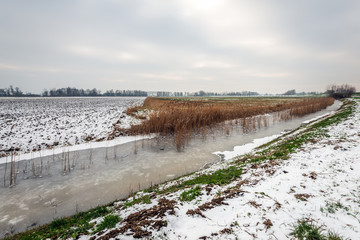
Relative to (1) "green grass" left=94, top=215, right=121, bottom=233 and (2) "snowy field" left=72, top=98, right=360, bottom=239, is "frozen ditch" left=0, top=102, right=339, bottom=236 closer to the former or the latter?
(1) "green grass" left=94, top=215, right=121, bottom=233

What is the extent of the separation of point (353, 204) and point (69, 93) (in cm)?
18054

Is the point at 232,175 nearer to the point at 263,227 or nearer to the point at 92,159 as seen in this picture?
the point at 263,227

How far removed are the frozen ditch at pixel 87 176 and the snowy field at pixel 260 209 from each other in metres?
2.67

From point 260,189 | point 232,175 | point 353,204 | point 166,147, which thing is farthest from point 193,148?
point 353,204

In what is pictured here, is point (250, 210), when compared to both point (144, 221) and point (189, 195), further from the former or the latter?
point (144, 221)

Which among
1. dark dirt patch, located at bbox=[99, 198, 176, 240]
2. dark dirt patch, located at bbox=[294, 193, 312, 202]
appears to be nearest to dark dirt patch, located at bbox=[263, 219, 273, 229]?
dark dirt patch, located at bbox=[294, 193, 312, 202]

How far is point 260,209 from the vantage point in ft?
9.96

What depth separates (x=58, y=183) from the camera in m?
6.61

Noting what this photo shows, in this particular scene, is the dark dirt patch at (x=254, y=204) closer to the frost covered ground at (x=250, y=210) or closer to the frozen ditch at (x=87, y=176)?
the frost covered ground at (x=250, y=210)

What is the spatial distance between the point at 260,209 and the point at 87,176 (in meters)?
7.18

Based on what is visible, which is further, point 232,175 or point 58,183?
point 58,183

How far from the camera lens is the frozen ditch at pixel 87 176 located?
198 inches

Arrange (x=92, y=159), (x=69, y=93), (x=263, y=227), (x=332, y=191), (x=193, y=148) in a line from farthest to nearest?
(x=69, y=93) → (x=193, y=148) → (x=92, y=159) → (x=332, y=191) → (x=263, y=227)

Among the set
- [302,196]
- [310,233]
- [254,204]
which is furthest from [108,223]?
[302,196]
